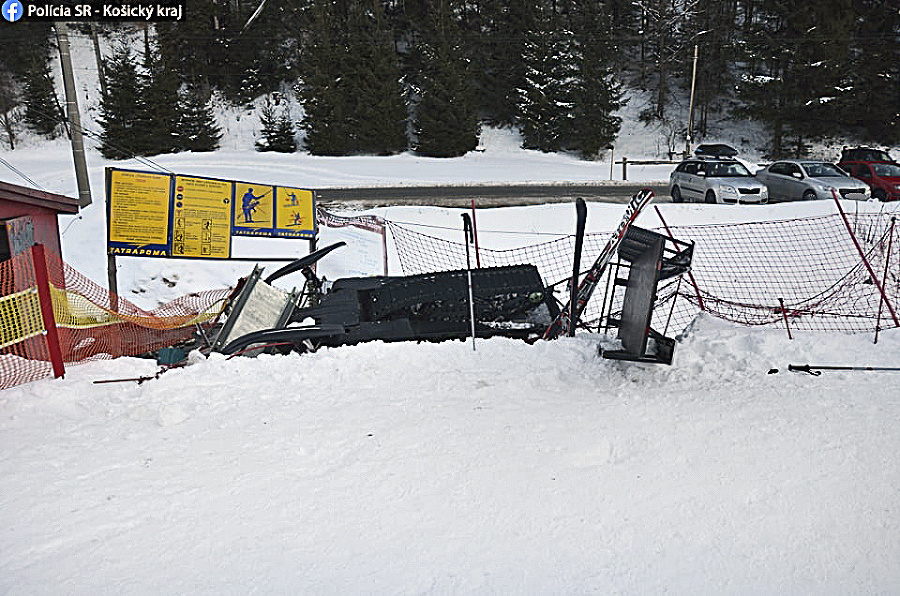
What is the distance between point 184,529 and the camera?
3975mm

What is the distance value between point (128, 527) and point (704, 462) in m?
3.66

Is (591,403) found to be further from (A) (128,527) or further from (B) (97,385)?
(B) (97,385)

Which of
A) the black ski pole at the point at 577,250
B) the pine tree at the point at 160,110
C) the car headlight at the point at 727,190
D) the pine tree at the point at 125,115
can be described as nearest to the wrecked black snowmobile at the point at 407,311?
the black ski pole at the point at 577,250

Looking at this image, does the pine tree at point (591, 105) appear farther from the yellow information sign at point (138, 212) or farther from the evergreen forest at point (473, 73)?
the yellow information sign at point (138, 212)

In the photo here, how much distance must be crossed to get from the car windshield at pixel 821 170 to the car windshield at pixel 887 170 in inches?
71.6

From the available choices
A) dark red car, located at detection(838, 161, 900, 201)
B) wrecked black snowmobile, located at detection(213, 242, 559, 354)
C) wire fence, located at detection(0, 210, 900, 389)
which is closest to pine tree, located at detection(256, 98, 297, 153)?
wire fence, located at detection(0, 210, 900, 389)

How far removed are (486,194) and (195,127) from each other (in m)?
20.6

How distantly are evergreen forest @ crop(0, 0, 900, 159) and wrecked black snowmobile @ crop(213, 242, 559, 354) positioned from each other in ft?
103

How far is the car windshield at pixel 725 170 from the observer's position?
20109 millimetres

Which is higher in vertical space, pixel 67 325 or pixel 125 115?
pixel 125 115

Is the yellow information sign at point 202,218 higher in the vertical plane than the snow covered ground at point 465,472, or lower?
higher

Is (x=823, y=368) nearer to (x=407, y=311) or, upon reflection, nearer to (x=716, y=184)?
(x=407, y=311)

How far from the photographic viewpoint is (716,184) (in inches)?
765

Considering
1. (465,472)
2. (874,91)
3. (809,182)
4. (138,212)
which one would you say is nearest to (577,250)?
(465,472)
